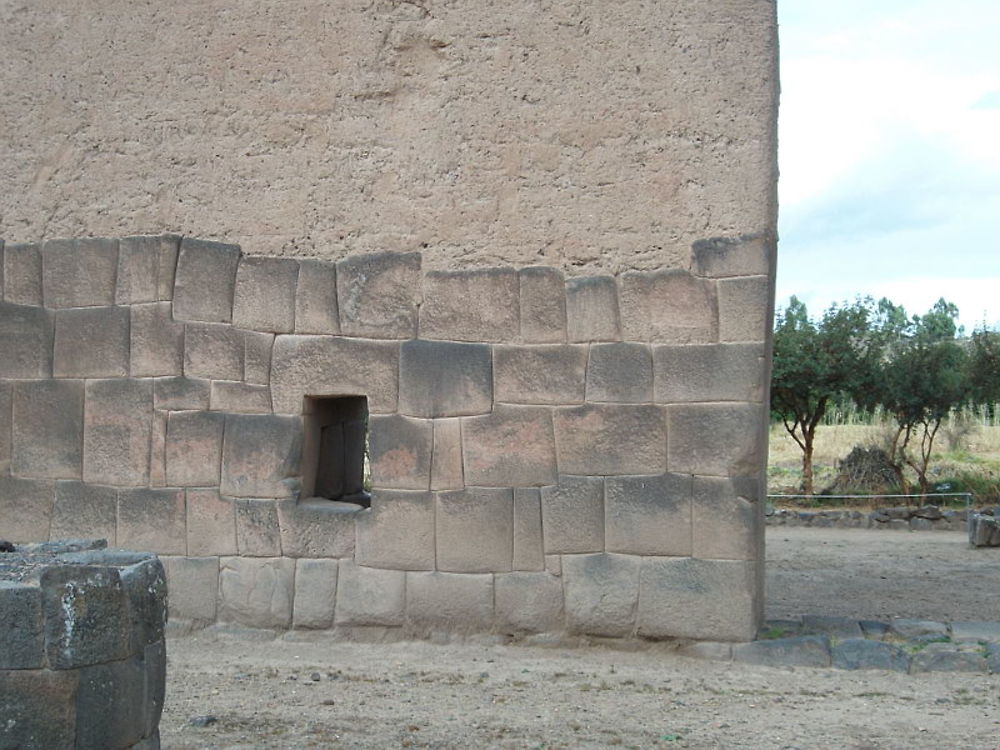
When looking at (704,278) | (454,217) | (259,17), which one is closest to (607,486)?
(704,278)

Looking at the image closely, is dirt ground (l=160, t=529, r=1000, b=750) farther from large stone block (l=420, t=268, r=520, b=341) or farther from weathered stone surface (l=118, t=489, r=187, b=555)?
large stone block (l=420, t=268, r=520, b=341)

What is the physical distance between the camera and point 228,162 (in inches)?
270

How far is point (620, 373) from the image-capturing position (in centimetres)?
630

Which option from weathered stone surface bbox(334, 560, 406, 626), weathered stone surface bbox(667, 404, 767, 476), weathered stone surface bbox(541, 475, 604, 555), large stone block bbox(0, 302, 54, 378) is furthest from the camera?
large stone block bbox(0, 302, 54, 378)

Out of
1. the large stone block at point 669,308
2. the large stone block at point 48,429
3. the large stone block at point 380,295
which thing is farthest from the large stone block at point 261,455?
the large stone block at point 669,308

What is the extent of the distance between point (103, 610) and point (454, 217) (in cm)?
355

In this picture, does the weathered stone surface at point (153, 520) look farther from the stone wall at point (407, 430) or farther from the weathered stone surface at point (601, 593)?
the weathered stone surface at point (601, 593)

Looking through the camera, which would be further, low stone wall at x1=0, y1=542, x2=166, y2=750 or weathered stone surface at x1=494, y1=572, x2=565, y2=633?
weathered stone surface at x1=494, y1=572, x2=565, y2=633

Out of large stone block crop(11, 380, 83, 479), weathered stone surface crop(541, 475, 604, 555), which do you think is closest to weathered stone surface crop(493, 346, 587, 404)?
weathered stone surface crop(541, 475, 604, 555)

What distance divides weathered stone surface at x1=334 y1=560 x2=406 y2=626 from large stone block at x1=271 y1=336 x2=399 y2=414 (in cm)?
96

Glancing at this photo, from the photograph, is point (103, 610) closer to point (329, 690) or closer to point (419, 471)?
point (329, 690)

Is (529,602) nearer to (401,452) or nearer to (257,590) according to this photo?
(401,452)

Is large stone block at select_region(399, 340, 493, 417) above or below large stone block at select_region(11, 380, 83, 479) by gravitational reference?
above

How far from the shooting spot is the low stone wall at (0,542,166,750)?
137 inches
